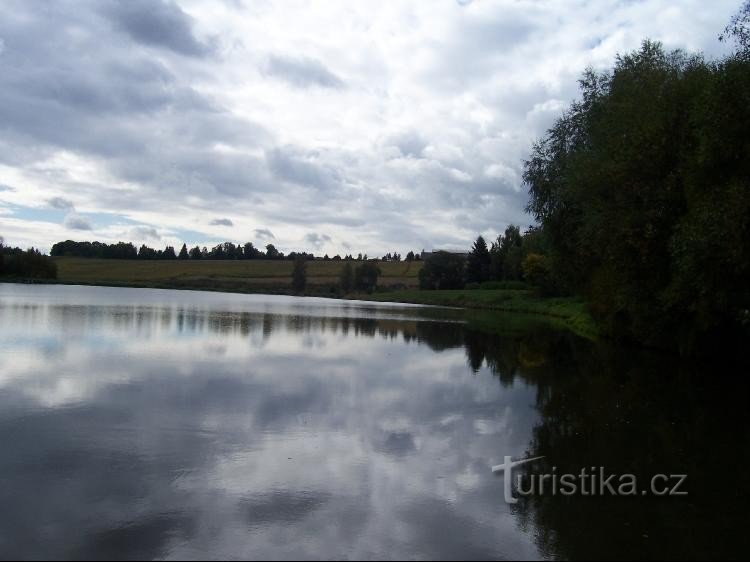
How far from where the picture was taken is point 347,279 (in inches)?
4459

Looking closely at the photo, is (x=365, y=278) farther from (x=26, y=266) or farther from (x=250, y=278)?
(x=26, y=266)

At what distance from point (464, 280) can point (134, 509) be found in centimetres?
9994

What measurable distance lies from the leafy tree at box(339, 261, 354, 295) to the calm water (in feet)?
305

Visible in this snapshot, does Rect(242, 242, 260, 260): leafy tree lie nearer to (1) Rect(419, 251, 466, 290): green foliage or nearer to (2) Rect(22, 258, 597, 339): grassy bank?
(2) Rect(22, 258, 597, 339): grassy bank

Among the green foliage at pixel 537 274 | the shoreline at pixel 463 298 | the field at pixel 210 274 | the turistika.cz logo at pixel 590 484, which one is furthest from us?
the field at pixel 210 274

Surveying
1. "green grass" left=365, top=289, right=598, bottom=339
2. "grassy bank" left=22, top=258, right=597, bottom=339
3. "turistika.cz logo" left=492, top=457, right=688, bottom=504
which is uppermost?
"grassy bank" left=22, top=258, right=597, bottom=339

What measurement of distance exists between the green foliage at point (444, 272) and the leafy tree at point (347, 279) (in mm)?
13177

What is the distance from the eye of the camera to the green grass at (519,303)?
43072 millimetres

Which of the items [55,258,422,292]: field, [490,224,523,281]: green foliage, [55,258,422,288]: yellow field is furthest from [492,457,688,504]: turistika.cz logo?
[55,258,422,288]: yellow field

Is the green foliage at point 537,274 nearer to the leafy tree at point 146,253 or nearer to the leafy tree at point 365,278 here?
the leafy tree at point 365,278

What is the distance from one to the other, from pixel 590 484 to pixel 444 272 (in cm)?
9865

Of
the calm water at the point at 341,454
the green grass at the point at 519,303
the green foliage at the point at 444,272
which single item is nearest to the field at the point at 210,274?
the green foliage at the point at 444,272

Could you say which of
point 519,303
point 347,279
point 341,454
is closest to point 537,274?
point 519,303

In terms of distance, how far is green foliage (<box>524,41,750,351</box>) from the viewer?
48.8 feet
